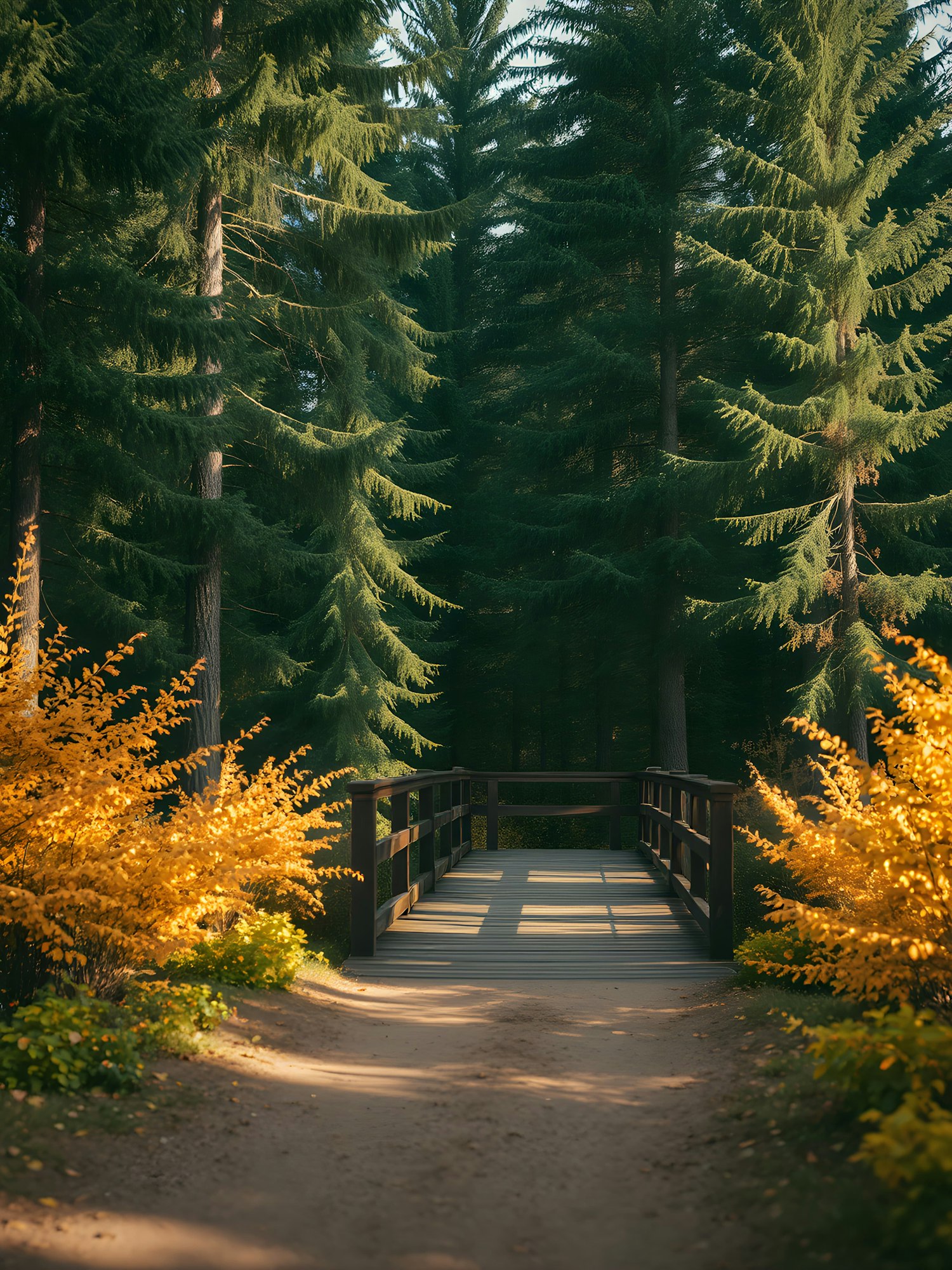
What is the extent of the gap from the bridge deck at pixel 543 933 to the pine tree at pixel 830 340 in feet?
20.3

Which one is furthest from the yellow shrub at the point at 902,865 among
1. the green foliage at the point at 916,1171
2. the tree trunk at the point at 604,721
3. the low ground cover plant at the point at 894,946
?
the tree trunk at the point at 604,721

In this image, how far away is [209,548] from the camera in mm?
13320

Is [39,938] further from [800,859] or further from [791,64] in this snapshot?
A: [791,64]

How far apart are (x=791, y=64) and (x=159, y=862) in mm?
16925

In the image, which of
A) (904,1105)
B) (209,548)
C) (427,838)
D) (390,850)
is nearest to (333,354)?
(209,548)

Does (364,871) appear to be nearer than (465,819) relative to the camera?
Yes

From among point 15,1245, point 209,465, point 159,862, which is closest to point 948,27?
point 209,465

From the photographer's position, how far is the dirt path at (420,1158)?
274 cm

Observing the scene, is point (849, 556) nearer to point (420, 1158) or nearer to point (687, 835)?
point (687, 835)

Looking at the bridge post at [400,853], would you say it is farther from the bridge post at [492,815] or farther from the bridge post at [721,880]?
the bridge post at [492,815]

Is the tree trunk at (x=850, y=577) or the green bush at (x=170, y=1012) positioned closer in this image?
the green bush at (x=170, y=1012)

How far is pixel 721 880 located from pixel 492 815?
7.51 metres

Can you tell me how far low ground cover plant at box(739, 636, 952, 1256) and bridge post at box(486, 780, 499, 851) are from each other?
8135mm

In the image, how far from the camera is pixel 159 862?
4391 millimetres
